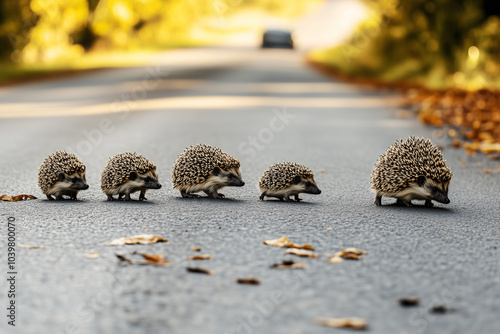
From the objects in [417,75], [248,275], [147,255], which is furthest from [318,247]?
[417,75]

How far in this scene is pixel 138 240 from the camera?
19.8 ft

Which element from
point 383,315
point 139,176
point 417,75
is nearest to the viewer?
point 383,315

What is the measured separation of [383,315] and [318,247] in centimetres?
159

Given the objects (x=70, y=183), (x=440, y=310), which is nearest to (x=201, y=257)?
(x=440, y=310)

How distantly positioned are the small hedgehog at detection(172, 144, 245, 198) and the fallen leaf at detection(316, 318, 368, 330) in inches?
156

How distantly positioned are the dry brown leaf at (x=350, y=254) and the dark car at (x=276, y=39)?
58663mm

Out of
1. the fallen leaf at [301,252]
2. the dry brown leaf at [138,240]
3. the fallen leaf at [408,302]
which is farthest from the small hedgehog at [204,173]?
the fallen leaf at [408,302]

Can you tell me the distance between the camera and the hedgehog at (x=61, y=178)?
792 centimetres

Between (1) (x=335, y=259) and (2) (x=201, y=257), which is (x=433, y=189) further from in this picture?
(2) (x=201, y=257)

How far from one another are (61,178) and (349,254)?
353cm

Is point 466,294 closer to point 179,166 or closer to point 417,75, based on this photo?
point 179,166

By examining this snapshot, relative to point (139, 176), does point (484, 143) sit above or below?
above

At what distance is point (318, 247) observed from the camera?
596cm

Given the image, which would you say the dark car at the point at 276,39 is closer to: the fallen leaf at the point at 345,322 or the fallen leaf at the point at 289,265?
the fallen leaf at the point at 289,265
